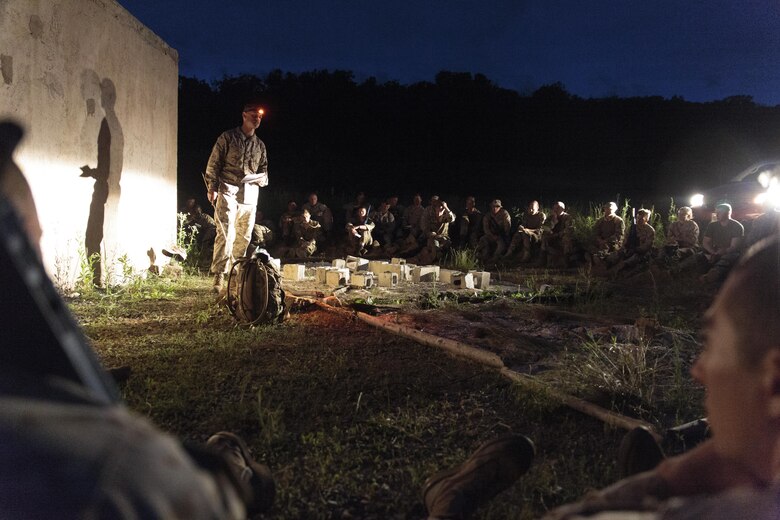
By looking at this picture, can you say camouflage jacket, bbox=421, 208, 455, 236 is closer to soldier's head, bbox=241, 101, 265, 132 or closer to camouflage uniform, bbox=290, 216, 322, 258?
camouflage uniform, bbox=290, 216, 322, 258

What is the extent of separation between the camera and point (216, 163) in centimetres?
789

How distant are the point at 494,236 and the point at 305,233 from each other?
4.29m

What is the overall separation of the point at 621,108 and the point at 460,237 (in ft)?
97.1

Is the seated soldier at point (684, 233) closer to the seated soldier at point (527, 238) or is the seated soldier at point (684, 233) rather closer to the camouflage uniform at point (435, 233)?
the seated soldier at point (527, 238)

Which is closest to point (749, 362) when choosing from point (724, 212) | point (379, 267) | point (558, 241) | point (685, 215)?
point (379, 267)

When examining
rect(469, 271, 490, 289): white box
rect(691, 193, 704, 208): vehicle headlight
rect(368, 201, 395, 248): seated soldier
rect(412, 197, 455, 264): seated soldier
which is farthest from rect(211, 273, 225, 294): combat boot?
rect(691, 193, 704, 208): vehicle headlight

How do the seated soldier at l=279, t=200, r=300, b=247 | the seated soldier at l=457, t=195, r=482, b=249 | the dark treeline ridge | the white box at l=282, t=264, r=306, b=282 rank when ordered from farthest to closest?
the dark treeline ridge, the seated soldier at l=457, t=195, r=482, b=249, the seated soldier at l=279, t=200, r=300, b=247, the white box at l=282, t=264, r=306, b=282

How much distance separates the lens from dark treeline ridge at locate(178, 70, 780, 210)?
31812mm

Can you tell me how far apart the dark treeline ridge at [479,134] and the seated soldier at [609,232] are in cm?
1634

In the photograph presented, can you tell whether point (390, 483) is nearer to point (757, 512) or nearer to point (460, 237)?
point (757, 512)

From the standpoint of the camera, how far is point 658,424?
3.56m

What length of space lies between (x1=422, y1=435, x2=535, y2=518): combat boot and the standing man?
6006 millimetres

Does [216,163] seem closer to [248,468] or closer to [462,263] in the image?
[462,263]

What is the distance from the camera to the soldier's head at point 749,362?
3.16 ft
